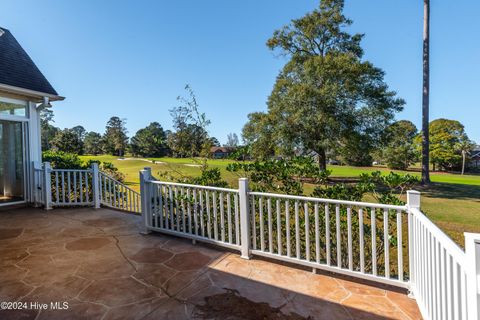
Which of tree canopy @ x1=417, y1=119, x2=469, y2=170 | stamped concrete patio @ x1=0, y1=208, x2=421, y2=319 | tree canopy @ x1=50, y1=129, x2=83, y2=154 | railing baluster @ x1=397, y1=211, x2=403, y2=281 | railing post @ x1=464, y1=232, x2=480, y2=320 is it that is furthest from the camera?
tree canopy @ x1=417, y1=119, x2=469, y2=170

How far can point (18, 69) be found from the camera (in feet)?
19.4

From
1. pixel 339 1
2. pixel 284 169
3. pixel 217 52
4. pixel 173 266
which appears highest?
Result: pixel 339 1

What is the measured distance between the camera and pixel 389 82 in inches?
586

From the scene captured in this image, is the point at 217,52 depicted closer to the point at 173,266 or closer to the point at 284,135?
the point at 284,135

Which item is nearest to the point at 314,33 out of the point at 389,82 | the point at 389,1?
the point at 389,82

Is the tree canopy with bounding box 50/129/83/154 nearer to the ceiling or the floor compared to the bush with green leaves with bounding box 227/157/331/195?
nearer to the ceiling

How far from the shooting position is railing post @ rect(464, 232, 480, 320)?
1018mm

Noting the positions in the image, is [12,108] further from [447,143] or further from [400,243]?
[447,143]

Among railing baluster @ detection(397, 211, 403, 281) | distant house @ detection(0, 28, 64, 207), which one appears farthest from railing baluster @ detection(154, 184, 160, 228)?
distant house @ detection(0, 28, 64, 207)

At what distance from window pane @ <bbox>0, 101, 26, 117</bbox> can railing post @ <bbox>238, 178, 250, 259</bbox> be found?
5.69m

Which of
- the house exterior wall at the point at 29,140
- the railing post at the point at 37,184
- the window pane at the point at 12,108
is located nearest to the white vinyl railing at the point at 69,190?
the railing post at the point at 37,184

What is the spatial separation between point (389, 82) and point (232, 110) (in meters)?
12.6

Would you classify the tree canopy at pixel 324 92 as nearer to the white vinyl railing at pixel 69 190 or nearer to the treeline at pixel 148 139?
the treeline at pixel 148 139

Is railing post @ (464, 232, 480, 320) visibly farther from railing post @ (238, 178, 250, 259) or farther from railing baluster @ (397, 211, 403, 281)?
railing post @ (238, 178, 250, 259)
